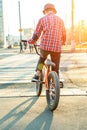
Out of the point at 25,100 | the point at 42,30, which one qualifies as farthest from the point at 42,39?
the point at 25,100

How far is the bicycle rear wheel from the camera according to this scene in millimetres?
6012

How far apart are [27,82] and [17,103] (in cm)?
302

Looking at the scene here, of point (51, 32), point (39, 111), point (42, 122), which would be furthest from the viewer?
point (51, 32)

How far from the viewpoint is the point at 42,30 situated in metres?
6.83

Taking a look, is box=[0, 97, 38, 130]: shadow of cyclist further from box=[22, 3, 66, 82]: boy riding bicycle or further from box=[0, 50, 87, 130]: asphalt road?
box=[22, 3, 66, 82]: boy riding bicycle

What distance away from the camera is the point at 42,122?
212 inches

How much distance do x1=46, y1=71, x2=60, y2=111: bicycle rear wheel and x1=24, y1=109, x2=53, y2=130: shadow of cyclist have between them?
0.60 ft

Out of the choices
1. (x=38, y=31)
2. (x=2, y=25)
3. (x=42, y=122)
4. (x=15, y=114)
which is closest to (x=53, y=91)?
(x=15, y=114)

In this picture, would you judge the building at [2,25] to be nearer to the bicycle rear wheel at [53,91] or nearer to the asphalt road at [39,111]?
the asphalt road at [39,111]

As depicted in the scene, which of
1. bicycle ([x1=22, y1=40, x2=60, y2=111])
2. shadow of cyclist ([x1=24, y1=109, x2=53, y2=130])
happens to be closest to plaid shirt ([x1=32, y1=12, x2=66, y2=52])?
bicycle ([x1=22, y1=40, x2=60, y2=111])

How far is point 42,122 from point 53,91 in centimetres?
101

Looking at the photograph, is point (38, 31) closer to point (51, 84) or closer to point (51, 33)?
point (51, 33)

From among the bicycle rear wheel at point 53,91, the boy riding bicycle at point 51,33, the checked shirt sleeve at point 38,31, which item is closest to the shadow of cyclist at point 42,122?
the bicycle rear wheel at point 53,91

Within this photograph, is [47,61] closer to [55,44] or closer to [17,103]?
[55,44]
